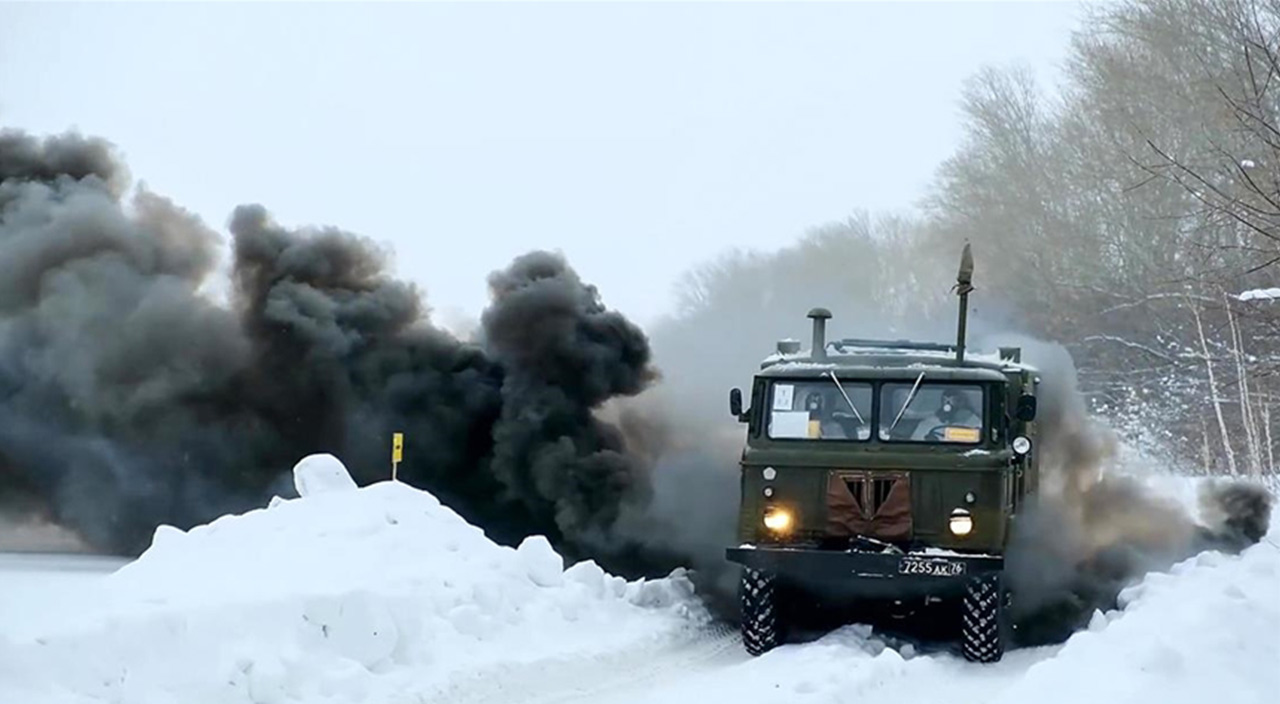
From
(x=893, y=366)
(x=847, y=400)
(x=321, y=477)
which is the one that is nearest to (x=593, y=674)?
(x=847, y=400)

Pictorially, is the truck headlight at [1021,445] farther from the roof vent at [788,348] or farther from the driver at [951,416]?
the roof vent at [788,348]

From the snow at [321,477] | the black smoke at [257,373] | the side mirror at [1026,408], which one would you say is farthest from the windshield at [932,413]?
the black smoke at [257,373]

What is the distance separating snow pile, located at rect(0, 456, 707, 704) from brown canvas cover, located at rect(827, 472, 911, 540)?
179cm

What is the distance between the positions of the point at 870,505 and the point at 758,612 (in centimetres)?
123

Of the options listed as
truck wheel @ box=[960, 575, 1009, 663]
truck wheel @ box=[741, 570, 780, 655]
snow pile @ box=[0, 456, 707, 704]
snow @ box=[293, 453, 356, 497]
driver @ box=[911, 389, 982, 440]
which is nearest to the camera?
snow pile @ box=[0, 456, 707, 704]

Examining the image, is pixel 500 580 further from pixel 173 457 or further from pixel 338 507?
pixel 173 457

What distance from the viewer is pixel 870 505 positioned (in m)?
13.8

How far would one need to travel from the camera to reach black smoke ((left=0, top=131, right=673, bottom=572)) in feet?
69.5

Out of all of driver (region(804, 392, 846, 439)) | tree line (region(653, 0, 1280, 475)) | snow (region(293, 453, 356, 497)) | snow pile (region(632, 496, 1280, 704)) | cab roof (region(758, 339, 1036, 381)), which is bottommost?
snow pile (region(632, 496, 1280, 704))

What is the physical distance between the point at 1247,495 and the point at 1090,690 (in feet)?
36.1

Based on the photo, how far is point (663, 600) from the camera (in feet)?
52.4

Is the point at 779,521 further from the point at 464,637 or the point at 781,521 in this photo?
the point at 464,637

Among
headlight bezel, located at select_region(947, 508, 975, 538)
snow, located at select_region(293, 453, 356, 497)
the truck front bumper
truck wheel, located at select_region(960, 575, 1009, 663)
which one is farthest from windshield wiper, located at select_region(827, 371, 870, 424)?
snow, located at select_region(293, 453, 356, 497)

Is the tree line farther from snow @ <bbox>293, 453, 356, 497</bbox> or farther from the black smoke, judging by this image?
snow @ <bbox>293, 453, 356, 497</bbox>
